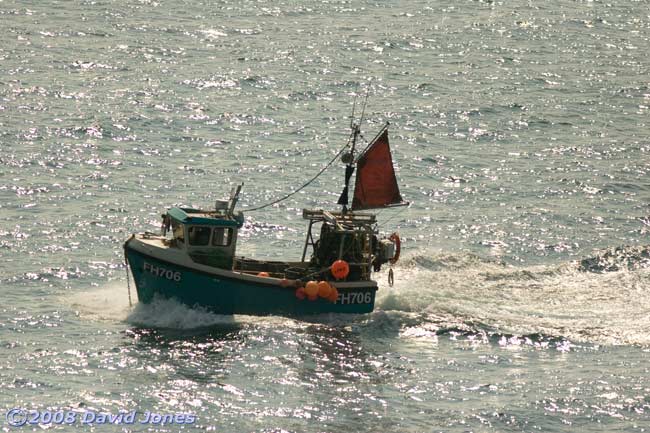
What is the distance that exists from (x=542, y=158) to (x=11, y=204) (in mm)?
28048

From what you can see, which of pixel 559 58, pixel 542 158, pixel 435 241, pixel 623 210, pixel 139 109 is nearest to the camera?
pixel 435 241

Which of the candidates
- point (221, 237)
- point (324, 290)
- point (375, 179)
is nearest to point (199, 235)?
point (221, 237)

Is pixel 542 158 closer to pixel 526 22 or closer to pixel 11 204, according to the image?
pixel 11 204

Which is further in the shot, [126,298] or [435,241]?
[435,241]

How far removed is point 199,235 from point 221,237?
0.84 m

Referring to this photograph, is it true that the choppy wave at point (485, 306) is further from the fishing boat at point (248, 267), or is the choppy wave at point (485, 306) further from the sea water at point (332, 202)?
the fishing boat at point (248, 267)

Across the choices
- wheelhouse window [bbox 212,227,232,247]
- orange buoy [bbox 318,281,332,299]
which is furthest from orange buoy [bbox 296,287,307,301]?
wheelhouse window [bbox 212,227,232,247]

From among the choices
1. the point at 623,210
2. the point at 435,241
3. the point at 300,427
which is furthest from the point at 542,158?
the point at 300,427

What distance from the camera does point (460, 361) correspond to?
158 feet

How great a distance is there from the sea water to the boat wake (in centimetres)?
15

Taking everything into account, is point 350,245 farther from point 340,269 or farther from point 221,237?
point 221,237

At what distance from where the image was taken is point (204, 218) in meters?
51.5

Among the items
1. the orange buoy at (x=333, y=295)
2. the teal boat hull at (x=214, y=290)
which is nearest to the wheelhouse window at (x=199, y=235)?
the teal boat hull at (x=214, y=290)

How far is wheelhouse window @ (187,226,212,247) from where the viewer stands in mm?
51500
